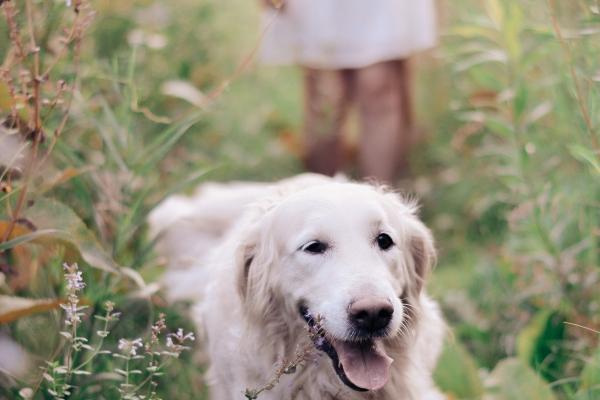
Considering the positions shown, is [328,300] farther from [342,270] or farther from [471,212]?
[471,212]

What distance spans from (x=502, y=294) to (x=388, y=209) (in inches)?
49.1

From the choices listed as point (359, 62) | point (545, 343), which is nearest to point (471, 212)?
point (359, 62)

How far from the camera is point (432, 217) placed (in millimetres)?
4871

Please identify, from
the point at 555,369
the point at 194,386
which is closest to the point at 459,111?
the point at 555,369

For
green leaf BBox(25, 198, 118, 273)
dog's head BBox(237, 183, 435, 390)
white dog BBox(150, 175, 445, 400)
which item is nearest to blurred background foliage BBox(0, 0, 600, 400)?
green leaf BBox(25, 198, 118, 273)

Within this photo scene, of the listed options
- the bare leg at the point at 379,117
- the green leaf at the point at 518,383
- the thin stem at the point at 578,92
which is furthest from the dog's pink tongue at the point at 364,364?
the bare leg at the point at 379,117

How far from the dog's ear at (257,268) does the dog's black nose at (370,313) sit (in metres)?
0.38

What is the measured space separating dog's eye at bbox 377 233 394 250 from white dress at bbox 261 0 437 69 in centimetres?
279

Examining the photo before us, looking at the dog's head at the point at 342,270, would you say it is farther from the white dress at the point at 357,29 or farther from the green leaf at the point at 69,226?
the white dress at the point at 357,29

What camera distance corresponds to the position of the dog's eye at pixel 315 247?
2.24m

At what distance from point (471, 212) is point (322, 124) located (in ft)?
4.38

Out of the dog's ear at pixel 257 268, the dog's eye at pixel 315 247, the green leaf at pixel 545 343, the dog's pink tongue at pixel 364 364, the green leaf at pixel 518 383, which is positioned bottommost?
the green leaf at pixel 545 343

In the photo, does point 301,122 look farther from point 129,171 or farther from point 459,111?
point 129,171

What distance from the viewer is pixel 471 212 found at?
15.0 feet
